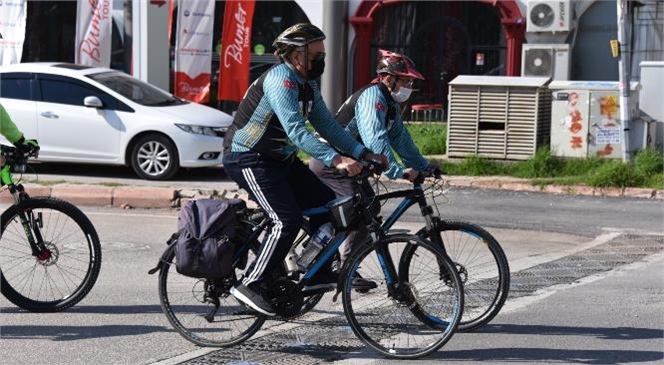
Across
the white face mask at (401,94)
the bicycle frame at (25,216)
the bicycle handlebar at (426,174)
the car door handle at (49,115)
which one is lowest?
the bicycle frame at (25,216)

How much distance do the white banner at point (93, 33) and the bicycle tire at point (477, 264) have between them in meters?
12.5

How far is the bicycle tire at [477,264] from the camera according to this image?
283 inches

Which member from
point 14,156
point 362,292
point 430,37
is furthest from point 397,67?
point 430,37

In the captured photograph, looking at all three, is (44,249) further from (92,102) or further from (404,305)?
(92,102)

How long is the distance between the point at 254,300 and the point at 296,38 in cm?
149

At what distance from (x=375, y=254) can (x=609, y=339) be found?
1.60 m

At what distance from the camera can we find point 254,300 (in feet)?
22.4

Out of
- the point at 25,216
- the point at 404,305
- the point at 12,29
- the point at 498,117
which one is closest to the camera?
the point at 404,305

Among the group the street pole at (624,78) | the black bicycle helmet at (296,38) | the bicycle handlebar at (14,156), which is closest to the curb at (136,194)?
the street pole at (624,78)

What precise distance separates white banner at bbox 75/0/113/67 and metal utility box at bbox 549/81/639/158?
23.7 feet

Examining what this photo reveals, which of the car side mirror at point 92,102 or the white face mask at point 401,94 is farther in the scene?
the car side mirror at point 92,102

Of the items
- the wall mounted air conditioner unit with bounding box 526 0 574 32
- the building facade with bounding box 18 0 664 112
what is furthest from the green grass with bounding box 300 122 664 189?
the wall mounted air conditioner unit with bounding box 526 0 574 32

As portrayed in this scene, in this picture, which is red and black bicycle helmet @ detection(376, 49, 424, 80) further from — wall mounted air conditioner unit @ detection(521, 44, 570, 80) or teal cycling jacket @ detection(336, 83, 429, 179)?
wall mounted air conditioner unit @ detection(521, 44, 570, 80)

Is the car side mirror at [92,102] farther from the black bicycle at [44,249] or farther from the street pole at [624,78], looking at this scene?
the black bicycle at [44,249]
